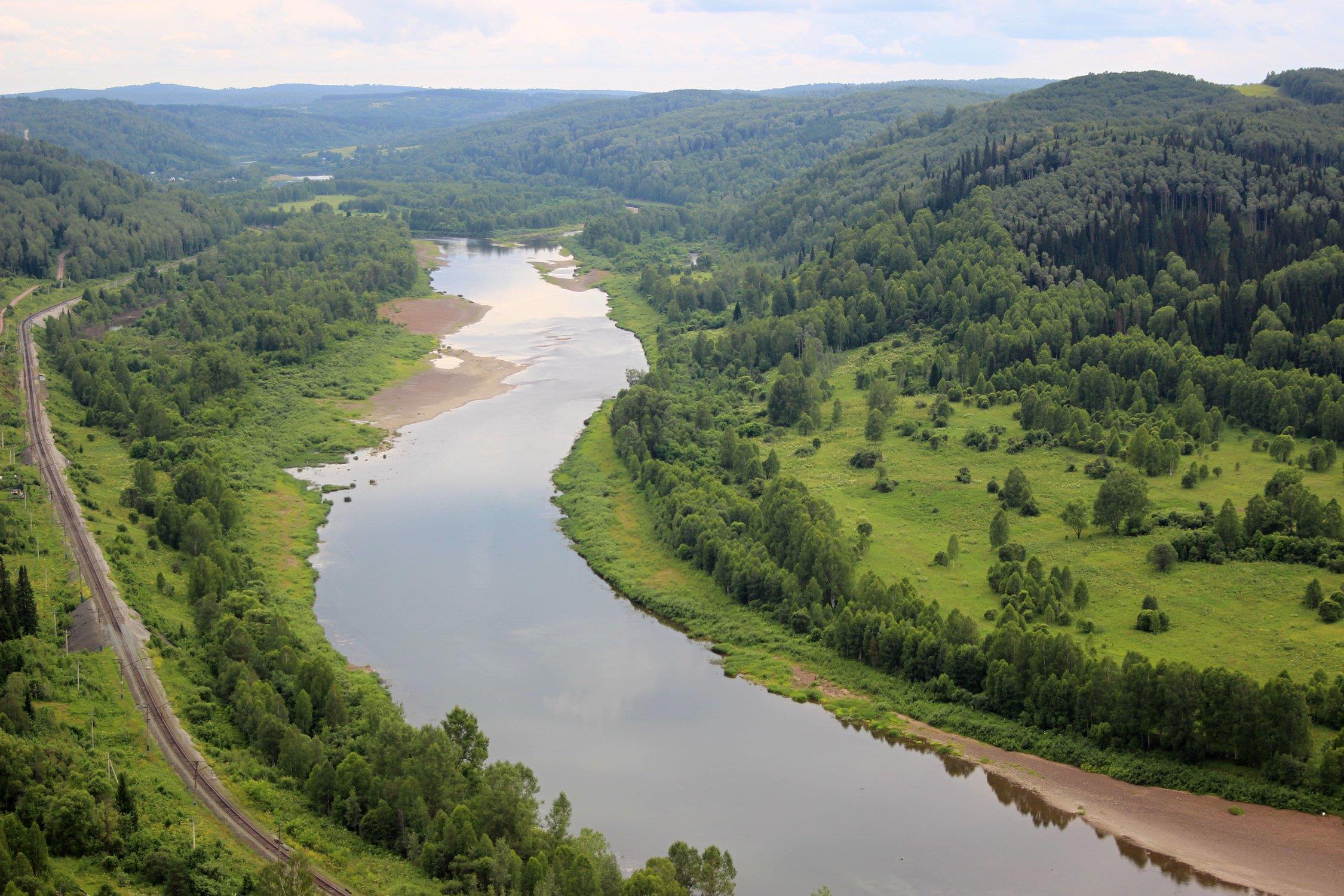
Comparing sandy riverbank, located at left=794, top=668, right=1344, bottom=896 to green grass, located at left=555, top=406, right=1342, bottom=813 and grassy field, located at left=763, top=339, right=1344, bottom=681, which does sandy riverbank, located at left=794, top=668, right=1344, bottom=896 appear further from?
grassy field, located at left=763, top=339, right=1344, bottom=681

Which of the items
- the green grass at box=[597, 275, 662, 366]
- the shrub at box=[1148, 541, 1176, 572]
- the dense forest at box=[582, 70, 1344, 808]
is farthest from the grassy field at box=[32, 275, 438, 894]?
the shrub at box=[1148, 541, 1176, 572]

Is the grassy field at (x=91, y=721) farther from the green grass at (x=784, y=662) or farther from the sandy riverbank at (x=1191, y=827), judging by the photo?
the sandy riverbank at (x=1191, y=827)

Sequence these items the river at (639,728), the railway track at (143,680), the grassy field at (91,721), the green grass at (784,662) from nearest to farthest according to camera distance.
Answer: the grassy field at (91,721) < the railway track at (143,680) < the river at (639,728) < the green grass at (784,662)

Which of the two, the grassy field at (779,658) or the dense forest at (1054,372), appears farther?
the dense forest at (1054,372)

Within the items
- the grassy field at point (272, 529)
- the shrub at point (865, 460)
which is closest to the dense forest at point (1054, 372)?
the shrub at point (865, 460)

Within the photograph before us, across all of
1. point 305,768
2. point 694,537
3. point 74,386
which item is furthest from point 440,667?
point 74,386

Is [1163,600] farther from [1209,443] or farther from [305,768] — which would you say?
[305,768]
